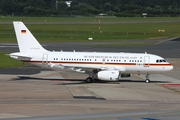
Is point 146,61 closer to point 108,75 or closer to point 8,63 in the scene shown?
point 108,75

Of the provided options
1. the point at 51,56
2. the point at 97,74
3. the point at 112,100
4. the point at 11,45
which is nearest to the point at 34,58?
the point at 51,56

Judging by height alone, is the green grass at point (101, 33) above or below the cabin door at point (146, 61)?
above

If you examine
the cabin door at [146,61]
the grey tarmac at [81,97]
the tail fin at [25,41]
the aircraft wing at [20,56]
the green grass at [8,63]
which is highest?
the tail fin at [25,41]

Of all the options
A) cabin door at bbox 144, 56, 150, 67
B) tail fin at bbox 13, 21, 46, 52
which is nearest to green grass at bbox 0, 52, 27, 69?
tail fin at bbox 13, 21, 46, 52

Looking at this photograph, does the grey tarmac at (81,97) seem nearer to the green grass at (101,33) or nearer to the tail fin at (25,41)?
the tail fin at (25,41)

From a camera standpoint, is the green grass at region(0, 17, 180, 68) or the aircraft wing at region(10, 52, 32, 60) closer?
the aircraft wing at region(10, 52, 32, 60)

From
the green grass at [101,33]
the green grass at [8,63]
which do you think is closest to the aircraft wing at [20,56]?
the green grass at [8,63]

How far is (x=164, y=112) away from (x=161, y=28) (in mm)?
110222

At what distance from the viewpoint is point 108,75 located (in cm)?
5088

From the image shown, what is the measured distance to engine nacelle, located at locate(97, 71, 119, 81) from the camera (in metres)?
50.7

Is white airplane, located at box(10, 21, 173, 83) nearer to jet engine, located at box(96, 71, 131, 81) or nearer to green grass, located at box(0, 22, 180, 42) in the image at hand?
jet engine, located at box(96, 71, 131, 81)

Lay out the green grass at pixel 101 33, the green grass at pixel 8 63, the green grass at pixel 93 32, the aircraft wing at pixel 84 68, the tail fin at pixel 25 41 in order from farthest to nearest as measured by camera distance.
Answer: the green grass at pixel 93 32, the green grass at pixel 101 33, the green grass at pixel 8 63, the tail fin at pixel 25 41, the aircraft wing at pixel 84 68

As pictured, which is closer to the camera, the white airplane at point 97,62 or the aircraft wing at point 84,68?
the aircraft wing at point 84,68

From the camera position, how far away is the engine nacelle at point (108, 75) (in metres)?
50.7
